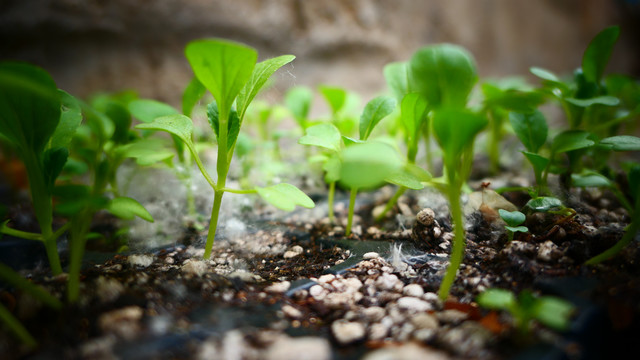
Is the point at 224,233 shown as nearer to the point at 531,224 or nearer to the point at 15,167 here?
the point at 531,224

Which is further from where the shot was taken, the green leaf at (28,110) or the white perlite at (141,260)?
the white perlite at (141,260)

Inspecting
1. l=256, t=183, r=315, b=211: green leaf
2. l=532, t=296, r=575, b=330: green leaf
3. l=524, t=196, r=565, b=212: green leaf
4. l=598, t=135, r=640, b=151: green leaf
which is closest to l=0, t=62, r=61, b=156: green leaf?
l=256, t=183, r=315, b=211: green leaf

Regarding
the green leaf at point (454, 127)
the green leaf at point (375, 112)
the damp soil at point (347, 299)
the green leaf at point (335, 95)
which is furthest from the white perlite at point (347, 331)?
the green leaf at point (335, 95)

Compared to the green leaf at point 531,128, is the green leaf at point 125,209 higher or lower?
lower

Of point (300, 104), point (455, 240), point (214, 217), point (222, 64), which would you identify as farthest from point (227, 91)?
point (300, 104)

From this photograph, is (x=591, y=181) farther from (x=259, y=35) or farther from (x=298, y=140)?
(x=259, y=35)

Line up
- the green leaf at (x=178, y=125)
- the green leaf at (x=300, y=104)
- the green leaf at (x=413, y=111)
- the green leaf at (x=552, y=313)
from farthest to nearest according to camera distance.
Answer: the green leaf at (x=300, y=104), the green leaf at (x=413, y=111), the green leaf at (x=178, y=125), the green leaf at (x=552, y=313)

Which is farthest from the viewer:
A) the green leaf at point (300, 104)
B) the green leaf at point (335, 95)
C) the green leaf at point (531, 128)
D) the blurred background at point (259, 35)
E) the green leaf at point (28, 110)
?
the blurred background at point (259, 35)

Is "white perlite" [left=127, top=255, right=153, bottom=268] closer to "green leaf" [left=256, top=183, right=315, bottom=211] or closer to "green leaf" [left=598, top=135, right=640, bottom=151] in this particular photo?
"green leaf" [left=256, top=183, right=315, bottom=211]

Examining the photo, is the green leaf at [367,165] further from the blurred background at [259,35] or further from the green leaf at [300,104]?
the green leaf at [300,104]
